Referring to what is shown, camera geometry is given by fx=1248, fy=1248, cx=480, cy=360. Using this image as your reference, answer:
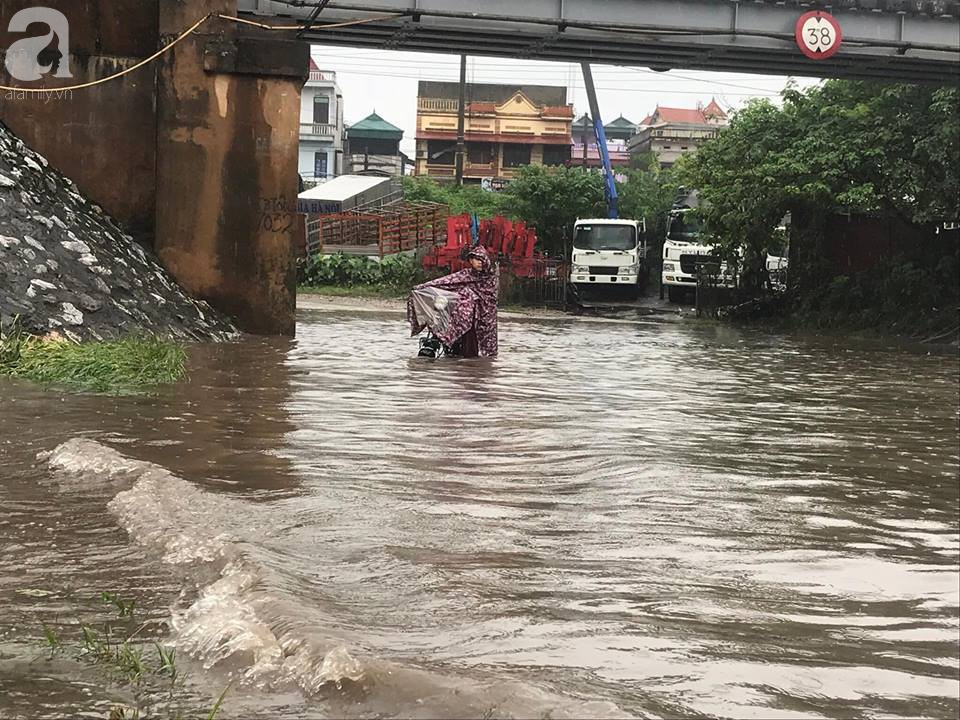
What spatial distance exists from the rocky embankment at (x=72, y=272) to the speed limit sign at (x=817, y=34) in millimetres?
10159

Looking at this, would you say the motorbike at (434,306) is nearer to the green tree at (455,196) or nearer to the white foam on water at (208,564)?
the white foam on water at (208,564)

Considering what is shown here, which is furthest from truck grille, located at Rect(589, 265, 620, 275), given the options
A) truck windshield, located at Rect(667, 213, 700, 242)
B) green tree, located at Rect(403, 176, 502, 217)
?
green tree, located at Rect(403, 176, 502, 217)

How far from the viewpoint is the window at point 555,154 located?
2425 inches

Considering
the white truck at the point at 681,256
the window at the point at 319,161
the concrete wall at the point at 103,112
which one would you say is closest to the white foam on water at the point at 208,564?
the concrete wall at the point at 103,112

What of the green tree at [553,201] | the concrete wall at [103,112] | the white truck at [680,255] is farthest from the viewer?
the green tree at [553,201]

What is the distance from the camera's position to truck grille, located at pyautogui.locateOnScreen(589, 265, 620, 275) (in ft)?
103

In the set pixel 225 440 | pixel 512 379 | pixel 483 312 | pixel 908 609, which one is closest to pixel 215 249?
Result: pixel 483 312

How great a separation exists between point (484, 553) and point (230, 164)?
12.2 metres

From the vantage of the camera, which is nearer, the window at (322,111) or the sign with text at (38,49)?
the sign with text at (38,49)

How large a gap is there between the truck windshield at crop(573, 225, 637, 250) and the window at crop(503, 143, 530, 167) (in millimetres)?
30540

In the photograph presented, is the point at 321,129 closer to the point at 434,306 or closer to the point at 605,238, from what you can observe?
the point at 605,238

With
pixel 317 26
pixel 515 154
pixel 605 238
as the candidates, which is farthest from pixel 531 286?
pixel 515 154

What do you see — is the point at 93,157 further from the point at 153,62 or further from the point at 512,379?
the point at 512,379

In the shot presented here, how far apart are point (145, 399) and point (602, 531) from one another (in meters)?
4.87
